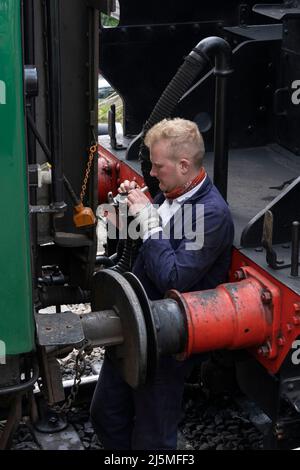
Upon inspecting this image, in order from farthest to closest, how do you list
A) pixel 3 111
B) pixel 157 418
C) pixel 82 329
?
pixel 157 418
pixel 82 329
pixel 3 111

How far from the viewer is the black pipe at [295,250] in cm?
257

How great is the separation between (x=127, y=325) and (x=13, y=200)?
59cm

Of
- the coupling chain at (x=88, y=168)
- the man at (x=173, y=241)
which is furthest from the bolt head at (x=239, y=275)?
the coupling chain at (x=88, y=168)

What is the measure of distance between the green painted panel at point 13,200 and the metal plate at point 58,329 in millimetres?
75

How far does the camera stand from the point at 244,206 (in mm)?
3387

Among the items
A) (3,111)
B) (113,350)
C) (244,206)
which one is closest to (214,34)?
(244,206)

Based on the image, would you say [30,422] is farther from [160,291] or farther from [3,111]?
[3,111]

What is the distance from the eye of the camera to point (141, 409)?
2.76 m

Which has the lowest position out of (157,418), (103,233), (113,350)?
(103,233)

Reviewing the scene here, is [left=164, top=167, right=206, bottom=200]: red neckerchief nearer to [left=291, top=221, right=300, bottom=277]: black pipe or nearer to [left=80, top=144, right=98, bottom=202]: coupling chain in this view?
[left=291, top=221, right=300, bottom=277]: black pipe

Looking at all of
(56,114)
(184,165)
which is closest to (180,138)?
(184,165)

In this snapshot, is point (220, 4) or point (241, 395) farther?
point (220, 4)
